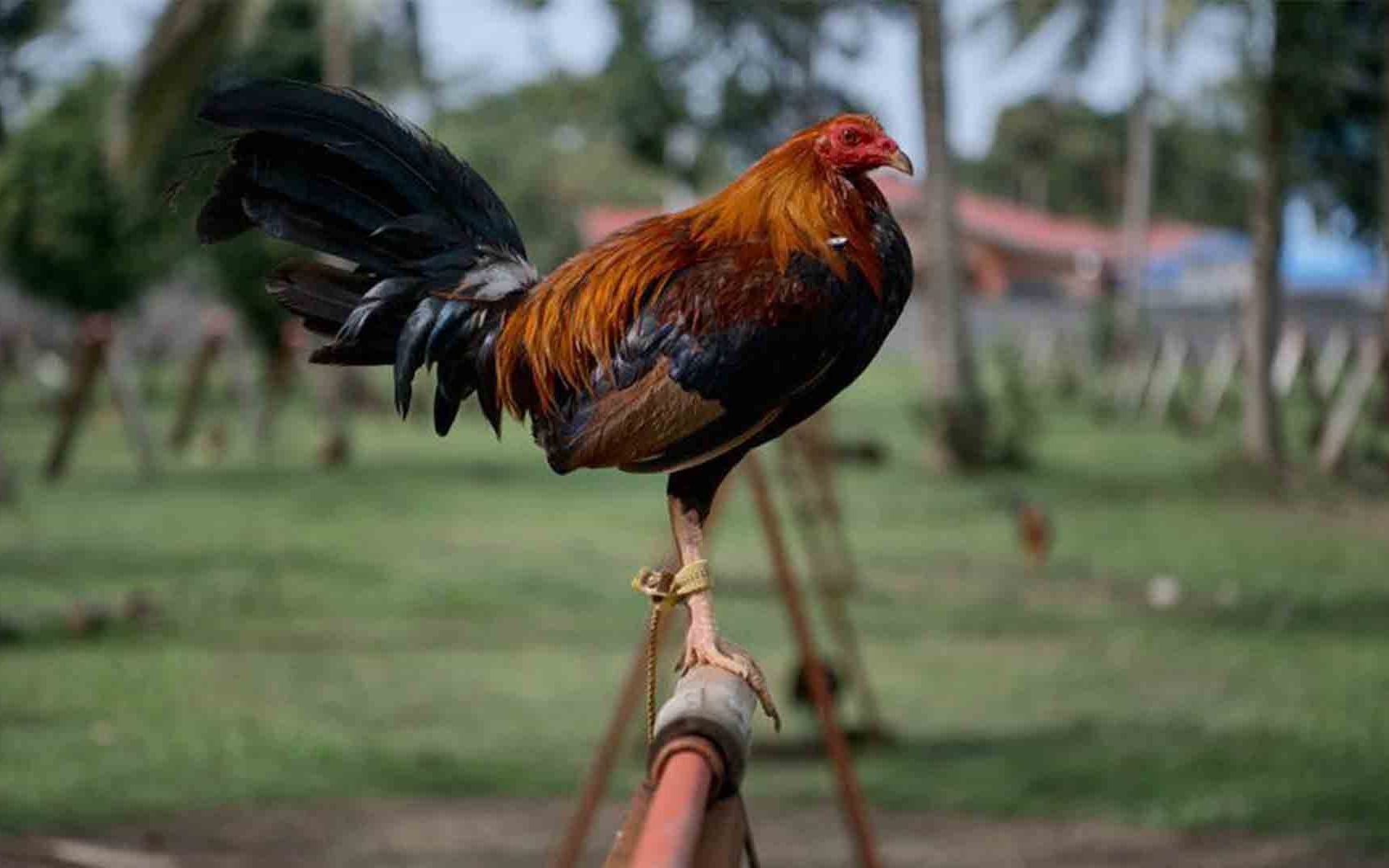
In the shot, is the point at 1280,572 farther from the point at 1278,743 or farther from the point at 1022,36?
the point at 1022,36

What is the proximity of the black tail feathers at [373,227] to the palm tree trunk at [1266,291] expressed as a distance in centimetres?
1861

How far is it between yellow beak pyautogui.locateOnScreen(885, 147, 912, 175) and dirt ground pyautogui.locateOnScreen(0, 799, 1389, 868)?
17.2 ft

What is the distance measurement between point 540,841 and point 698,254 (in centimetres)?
580

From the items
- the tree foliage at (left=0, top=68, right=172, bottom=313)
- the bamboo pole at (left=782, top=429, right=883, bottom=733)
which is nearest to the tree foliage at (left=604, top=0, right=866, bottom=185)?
the tree foliage at (left=0, top=68, right=172, bottom=313)

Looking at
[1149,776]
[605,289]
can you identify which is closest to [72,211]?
[1149,776]

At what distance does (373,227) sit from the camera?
3051mm

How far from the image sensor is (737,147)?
34344mm

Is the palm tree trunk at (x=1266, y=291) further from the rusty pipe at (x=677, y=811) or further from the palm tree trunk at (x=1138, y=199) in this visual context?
the rusty pipe at (x=677, y=811)

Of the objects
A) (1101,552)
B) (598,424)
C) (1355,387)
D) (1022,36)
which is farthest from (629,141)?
(598,424)

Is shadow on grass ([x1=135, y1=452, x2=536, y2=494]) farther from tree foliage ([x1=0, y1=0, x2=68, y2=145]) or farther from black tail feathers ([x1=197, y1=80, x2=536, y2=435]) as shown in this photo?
black tail feathers ([x1=197, y1=80, x2=536, y2=435])

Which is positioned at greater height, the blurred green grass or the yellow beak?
the yellow beak

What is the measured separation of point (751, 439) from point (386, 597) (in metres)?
11.4

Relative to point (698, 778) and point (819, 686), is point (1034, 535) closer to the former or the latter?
point (819, 686)

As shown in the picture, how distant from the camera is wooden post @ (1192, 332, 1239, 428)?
28.2 meters
